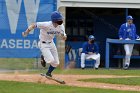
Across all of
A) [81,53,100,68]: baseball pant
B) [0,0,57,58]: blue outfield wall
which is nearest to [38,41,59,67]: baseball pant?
[0,0,57,58]: blue outfield wall

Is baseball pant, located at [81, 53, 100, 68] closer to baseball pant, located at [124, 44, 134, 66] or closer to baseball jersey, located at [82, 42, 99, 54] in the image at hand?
baseball jersey, located at [82, 42, 99, 54]

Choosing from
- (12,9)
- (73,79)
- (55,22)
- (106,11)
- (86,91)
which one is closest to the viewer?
(86,91)

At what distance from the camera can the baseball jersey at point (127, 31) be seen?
18366 millimetres

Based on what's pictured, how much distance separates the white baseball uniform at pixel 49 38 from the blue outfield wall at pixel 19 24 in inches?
218

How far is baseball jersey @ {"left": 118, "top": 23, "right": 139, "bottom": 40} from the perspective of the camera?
18.4 meters

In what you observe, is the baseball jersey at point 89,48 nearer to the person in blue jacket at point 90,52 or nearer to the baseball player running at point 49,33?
the person in blue jacket at point 90,52

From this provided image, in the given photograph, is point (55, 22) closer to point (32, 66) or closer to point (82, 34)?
point (32, 66)

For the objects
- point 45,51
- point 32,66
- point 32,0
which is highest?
point 32,0

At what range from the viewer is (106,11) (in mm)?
22891

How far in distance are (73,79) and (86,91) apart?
3.27 m

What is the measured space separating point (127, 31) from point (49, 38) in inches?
251

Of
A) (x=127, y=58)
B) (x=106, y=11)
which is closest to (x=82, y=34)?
(x=106, y=11)

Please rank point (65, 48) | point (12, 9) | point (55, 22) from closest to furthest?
point (55, 22)
point (12, 9)
point (65, 48)

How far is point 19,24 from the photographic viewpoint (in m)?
18.2
